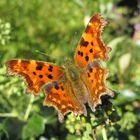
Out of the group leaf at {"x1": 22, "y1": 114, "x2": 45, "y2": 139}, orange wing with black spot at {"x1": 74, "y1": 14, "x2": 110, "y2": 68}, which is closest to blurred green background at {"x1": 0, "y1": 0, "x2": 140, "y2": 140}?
leaf at {"x1": 22, "y1": 114, "x2": 45, "y2": 139}

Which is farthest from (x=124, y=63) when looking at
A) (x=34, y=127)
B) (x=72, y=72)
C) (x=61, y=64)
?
(x=72, y=72)

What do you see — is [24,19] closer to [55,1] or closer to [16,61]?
[55,1]

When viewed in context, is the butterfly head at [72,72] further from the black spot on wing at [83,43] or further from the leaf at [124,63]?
the leaf at [124,63]

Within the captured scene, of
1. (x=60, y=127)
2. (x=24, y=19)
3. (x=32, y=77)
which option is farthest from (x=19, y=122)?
(x=24, y=19)

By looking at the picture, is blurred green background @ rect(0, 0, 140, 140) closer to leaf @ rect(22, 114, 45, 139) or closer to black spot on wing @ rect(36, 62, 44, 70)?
leaf @ rect(22, 114, 45, 139)

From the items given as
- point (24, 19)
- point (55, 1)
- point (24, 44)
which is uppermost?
point (55, 1)

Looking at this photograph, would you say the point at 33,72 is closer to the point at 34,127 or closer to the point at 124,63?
the point at 34,127
